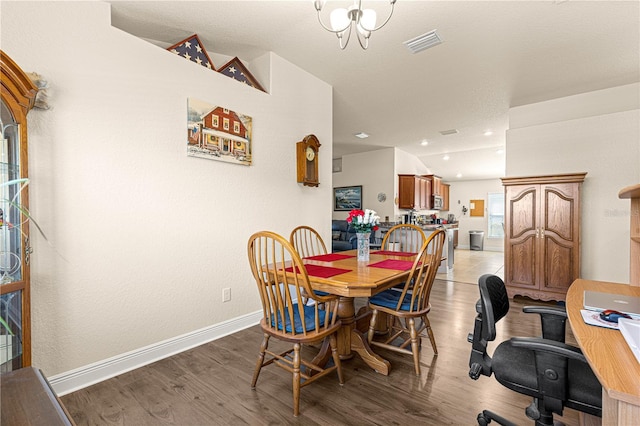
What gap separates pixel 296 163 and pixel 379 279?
2.07m

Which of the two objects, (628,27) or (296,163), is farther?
(296,163)

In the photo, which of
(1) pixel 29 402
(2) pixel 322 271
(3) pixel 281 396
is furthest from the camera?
(2) pixel 322 271

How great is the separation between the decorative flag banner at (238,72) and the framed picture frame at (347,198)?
4.79 m

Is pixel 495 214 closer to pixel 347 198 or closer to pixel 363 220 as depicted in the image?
pixel 347 198

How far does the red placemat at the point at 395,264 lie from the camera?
221cm

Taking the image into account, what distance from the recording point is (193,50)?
8.62ft

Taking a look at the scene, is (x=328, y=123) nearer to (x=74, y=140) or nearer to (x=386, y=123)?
(x=386, y=123)

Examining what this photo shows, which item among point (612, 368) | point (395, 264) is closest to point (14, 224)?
point (395, 264)

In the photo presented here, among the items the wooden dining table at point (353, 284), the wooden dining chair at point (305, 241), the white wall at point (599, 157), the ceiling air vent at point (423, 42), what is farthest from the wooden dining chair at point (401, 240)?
the white wall at point (599, 157)

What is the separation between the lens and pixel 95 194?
6.63 ft

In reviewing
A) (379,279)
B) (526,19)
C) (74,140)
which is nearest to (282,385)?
(379,279)

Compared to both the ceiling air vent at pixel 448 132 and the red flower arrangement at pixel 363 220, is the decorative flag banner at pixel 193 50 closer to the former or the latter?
the red flower arrangement at pixel 363 220

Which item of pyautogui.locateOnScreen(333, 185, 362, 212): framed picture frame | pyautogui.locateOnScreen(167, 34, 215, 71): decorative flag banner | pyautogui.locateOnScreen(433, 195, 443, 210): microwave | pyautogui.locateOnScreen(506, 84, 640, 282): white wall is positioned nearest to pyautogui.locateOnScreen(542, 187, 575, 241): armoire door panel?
pyautogui.locateOnScreen(506, 84, 640, 282): white wall

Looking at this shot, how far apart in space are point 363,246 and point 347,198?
5316 mm
